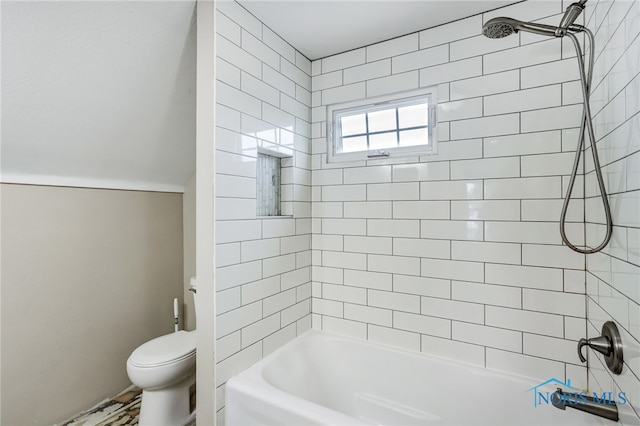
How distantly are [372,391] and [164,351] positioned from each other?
4.33 ft

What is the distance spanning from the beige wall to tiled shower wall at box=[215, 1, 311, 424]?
1.31 m

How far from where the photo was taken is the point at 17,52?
1.36 meters

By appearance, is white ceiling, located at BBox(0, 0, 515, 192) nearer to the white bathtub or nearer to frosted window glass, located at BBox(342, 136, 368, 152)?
frosted window glass, located at BBox(342, 136, 368, 152)

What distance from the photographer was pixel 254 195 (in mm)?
1722

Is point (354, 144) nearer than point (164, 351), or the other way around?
point (164, 351)

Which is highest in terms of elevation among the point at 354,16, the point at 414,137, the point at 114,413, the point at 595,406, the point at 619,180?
the point at 354,16

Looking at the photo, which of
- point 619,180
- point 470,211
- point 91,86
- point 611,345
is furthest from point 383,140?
point 91,86

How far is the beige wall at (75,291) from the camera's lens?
1838mm

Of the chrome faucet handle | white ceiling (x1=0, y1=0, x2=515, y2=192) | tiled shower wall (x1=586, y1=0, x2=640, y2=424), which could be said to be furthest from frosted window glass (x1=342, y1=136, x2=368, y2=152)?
the chrome faucet handle

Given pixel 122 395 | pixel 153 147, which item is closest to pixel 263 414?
pixel 122 395

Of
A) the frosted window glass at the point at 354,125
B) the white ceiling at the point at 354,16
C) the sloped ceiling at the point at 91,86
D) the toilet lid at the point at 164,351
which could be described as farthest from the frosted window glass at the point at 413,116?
the toilet lid at the point at 164,351

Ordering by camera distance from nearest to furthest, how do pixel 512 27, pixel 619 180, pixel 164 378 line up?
pixel 619 180
pixel 512 27
pixel 164 378

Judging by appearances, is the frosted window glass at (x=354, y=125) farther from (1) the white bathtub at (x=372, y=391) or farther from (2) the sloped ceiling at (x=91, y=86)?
(1) the white bathtub at (x=372, y=391)

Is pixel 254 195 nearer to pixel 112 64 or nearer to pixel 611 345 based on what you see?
pixel 112 64
